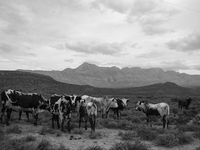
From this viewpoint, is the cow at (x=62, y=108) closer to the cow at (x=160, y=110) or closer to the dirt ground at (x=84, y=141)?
the dirt ground at (x=84, y=141)

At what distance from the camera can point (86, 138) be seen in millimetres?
10164

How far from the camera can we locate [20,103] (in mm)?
13133

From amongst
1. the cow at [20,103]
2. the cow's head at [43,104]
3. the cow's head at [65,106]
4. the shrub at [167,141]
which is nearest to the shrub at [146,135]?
the shrub at [167,141]

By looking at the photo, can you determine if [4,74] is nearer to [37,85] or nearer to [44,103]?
[37,85]

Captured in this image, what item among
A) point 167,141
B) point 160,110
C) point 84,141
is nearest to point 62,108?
point 84,141

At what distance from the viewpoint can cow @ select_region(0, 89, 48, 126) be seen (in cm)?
1287

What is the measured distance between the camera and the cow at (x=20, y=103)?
507 inches

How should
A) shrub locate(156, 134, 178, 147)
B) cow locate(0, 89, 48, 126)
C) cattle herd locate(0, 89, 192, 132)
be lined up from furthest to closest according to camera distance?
cow locate(0, 89, 48, 126) < cattle herd locate(0, 89, 192, 132) < shrub locate(156, 134, 178, 147)

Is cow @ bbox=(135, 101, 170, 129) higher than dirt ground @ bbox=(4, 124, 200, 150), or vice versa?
cow @ bbox=(135, 101, 170, 129)

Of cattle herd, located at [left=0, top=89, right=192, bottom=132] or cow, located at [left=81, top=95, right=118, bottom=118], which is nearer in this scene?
cattle herd, located at [left=0, top=89, right=192, bottom=132]

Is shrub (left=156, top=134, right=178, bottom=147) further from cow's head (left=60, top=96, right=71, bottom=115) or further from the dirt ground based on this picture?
cow's head (left=60, top=96, right=71, bottom=115)

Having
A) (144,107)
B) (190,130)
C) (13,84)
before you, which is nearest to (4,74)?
(13,84)

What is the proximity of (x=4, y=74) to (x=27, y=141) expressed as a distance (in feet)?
202

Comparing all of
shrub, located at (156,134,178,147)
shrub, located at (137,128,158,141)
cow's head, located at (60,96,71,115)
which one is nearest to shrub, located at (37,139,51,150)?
cow's head, located at (60,96,71,115)
